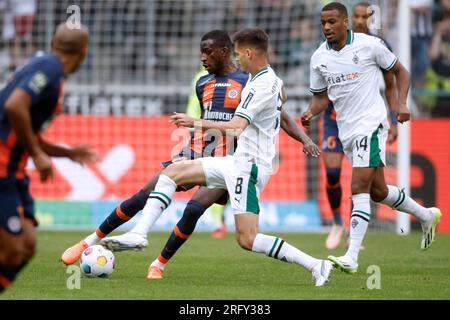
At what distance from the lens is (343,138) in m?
8.85

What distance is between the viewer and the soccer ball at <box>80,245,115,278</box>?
7.87 m

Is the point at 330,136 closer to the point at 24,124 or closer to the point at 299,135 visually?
the point at 299,135

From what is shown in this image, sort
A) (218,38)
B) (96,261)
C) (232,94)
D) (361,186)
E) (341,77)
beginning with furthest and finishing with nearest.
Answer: (341,77)
(361,186)
(232,94)
(218,38)
(96,261)

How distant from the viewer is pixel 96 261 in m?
7.88

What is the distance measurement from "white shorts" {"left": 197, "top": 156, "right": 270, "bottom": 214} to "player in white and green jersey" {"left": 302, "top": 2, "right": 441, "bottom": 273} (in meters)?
1.45

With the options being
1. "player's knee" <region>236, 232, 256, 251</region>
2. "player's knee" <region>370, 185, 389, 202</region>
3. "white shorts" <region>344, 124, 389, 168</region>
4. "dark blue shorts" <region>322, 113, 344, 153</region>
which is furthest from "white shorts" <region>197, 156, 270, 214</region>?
"dark blue shorts" <region>322, 113, 344, 153</region>

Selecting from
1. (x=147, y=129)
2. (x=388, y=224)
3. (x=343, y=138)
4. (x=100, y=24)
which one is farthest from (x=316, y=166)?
(x=343, y=138)

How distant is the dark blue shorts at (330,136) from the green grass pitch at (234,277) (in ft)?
3.87

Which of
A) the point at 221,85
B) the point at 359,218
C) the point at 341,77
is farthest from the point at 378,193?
the point at 221,85

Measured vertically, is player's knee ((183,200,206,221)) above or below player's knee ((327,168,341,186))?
above

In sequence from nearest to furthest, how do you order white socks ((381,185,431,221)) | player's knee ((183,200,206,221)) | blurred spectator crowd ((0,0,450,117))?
player's knee ((183,200,206,221)), white socks ((381,185,431,221)), blurred spectator crowd ((0,0,450,117))

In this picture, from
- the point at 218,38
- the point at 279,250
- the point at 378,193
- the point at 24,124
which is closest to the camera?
the point at 24,124

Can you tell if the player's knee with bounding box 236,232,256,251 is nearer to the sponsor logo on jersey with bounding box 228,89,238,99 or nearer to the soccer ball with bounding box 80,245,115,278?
the soccer ball with bounding box 80,245,115,278

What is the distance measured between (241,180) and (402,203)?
92.9 inches
